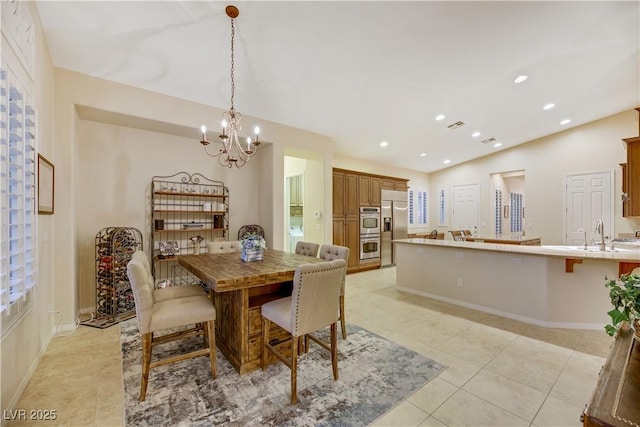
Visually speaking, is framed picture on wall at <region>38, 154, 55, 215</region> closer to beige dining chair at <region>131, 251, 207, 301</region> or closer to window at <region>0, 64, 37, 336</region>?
window at <region>0, 64, 37, 336</region>

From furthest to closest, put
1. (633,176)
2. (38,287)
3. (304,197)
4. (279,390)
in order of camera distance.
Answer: (304,197) < (633,176) < (38,287) < (279,390)

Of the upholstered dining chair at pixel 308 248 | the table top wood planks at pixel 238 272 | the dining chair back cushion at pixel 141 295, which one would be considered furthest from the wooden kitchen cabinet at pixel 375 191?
the dining chair back cushion at pixel 141 295

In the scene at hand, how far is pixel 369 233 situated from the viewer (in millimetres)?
6457

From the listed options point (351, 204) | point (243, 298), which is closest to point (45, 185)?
point (243, 298)

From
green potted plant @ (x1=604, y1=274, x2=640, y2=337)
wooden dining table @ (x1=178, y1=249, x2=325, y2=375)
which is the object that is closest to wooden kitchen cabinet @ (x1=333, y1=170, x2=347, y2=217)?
wooden dining table @ (x1=178, y1=249, x2=325, y2=375)

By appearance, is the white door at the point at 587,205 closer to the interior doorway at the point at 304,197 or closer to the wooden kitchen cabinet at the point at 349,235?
the wooden kitchen cabinet at the point at 349,235

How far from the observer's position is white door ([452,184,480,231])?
8102 mm

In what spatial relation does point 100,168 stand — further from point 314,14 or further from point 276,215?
point 314,14

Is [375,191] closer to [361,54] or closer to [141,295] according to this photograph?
[361,54]

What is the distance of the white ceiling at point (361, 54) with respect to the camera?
2.65 metres

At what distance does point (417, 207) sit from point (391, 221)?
2.41 m

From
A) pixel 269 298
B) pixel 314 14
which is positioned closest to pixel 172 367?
pixel 269 298

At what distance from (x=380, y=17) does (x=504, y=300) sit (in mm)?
3728

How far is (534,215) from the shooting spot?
6934mm
